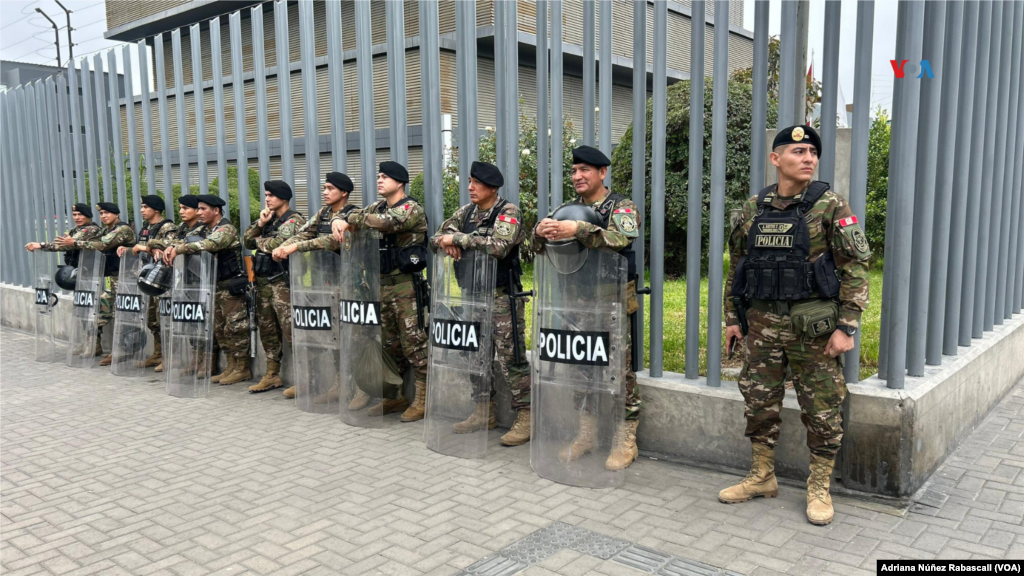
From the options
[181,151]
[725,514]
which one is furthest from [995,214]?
[181,151]

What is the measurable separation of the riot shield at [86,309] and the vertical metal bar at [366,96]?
12.9 ft

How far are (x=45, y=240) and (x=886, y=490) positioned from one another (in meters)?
11.2

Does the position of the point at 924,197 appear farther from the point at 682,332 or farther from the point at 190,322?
the point at 190,322

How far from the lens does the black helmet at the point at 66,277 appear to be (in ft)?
29.3

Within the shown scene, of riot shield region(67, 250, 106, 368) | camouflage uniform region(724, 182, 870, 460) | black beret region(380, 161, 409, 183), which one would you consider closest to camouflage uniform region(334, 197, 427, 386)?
black beret region(380, 161, 409, 183)

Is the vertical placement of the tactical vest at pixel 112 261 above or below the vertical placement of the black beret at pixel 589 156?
below

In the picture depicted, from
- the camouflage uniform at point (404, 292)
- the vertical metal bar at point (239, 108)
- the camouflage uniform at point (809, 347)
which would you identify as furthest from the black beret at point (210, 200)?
the camouflage uniform at point (809, 347)

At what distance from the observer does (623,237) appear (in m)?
4.47

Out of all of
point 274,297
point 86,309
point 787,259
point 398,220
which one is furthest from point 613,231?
point 86,309

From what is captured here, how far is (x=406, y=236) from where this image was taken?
19.6 feet

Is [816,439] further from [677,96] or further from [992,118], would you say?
[677,96]

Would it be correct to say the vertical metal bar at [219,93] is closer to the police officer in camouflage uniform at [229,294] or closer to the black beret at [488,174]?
the police officer in camouflage uniform at [229,294]

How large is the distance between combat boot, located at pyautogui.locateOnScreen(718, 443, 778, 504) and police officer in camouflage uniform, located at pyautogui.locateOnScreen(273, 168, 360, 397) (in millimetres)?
3550

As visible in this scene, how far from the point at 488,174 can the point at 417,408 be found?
6.83 ft
